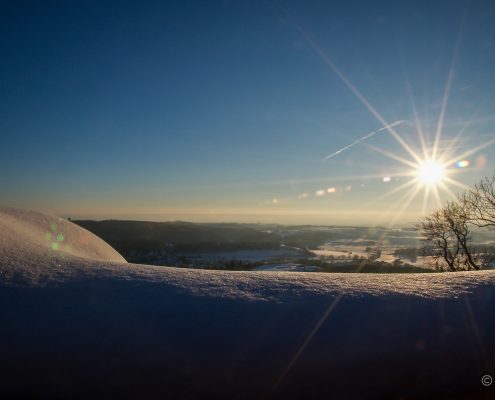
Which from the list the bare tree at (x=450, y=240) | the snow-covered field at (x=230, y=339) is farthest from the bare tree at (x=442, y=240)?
the snow-covered field at (x=230, y=339)

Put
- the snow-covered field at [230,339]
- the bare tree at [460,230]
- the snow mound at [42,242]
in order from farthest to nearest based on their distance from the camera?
1. the bare tree at [460,230]
2. the snow mound at [42,242]
3. the snow-covered field at [230,339]

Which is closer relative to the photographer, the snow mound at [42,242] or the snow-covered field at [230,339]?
the snow-covered field at [230,339]

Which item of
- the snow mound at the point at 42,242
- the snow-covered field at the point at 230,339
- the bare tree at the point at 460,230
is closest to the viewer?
the snow-covered field at the point at 230,339

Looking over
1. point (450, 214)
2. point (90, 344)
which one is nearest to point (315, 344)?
point (90, 344)

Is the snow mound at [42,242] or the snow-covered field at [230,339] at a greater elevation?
the snow mound at [42,242]

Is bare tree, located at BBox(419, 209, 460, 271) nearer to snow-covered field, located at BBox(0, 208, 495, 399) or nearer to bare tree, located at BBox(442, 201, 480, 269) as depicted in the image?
bare tree, located at BBox(442, 201, 480, 269)

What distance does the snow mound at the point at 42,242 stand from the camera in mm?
2758

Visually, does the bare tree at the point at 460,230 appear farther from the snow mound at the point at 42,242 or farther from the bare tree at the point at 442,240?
the snow mound at the point at 42,242

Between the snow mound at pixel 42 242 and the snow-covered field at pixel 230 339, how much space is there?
0.19 metres

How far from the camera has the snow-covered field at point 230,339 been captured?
1.90m

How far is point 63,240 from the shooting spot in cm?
443

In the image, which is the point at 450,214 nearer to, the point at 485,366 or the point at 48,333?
the point at 485,366

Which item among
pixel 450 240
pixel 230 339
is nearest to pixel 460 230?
pixel 450 240

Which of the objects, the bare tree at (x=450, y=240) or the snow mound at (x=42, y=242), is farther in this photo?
the bare tree at (x=450, y=240)
